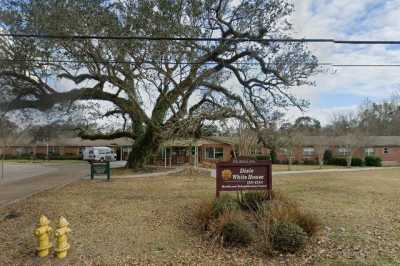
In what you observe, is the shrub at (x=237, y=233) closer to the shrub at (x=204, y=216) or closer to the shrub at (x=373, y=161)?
the shrub at (x=204, y=216)

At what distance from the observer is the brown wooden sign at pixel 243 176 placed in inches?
310

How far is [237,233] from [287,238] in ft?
3.02

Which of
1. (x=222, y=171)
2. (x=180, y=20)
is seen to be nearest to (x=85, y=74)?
(x=180, y=20)

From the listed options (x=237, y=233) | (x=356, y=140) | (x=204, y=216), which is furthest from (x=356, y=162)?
(x=237, y=233)

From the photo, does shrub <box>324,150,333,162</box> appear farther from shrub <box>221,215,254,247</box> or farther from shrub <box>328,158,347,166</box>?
shrub <box>221,215,254,247</box>

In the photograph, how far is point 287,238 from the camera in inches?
223

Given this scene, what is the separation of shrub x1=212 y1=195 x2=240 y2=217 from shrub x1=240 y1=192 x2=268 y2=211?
26 centimetres

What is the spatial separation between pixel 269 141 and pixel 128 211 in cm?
995

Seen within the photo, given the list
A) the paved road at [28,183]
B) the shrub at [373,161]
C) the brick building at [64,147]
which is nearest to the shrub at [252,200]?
the paved road at [28,183]

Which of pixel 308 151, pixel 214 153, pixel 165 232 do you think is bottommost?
pixel 165 232

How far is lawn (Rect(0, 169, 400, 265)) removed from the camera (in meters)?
5.41

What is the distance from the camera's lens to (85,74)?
717 inches

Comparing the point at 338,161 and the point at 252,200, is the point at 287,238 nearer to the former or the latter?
the point at 252,200

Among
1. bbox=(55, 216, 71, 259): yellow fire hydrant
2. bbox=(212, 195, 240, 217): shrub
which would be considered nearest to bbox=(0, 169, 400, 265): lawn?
bbox=(55, 216, 71, 259): yellow fire hydrant
